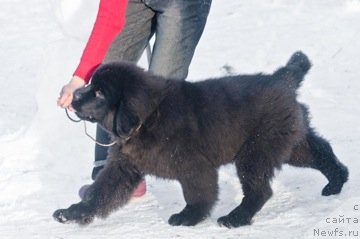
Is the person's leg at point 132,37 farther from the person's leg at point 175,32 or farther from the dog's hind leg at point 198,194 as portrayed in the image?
the dog's hind leg at point 198,194

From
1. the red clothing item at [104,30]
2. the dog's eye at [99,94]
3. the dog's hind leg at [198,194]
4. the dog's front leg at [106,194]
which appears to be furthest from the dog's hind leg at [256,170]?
the red clothing item at [104,30]

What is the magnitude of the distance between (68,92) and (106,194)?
55 cm

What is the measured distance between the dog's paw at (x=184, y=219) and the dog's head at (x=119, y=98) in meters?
0.53

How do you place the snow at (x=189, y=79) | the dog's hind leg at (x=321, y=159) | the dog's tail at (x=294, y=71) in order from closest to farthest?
1. the snow at (x=189, y=79)
2. the dog's tail at (x=294, y=71)
3. the dog's hind leg at (x=321, y=159)

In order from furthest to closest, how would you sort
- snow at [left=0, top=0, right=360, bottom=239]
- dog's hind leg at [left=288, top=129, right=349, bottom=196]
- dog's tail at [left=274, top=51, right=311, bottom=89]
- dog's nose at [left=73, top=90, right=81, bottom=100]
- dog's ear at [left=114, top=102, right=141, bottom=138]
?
dog's hind leg at [left=288, top=129, right=349, bottom=196]
dog's tail at [left=274, top=51, right=311, bottom=89]
snow at [left=0, top=0, right=360, bottom=239]
dog's nose at [left=73, top=90, right=81, bottom=100]
dog's ear at [left=114, top=102, right=141, bottom=138]

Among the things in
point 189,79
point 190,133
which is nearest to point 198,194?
point 190,133

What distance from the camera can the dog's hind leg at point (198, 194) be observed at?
3773mm

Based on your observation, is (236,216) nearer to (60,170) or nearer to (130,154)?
(130,154)

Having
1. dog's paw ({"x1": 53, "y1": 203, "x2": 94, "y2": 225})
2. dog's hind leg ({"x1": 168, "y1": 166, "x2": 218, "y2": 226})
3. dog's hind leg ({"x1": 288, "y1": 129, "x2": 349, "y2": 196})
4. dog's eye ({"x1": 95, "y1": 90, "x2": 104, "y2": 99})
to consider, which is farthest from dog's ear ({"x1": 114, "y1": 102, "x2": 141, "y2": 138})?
dog's hind leg ({"x1": 288, "y1": 129, "x2": 349, "y2": 196})

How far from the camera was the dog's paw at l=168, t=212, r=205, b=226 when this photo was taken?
12.6 feet

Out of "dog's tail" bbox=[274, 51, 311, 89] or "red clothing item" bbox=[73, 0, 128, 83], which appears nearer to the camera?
"red clothing item" bbox=[73, 0, 128, 83]

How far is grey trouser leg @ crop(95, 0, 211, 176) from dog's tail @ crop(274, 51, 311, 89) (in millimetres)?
532

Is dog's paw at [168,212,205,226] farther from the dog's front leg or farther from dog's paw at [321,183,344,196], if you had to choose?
dog's paw at [321,183,344,196]

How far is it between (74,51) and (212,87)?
3120mm
